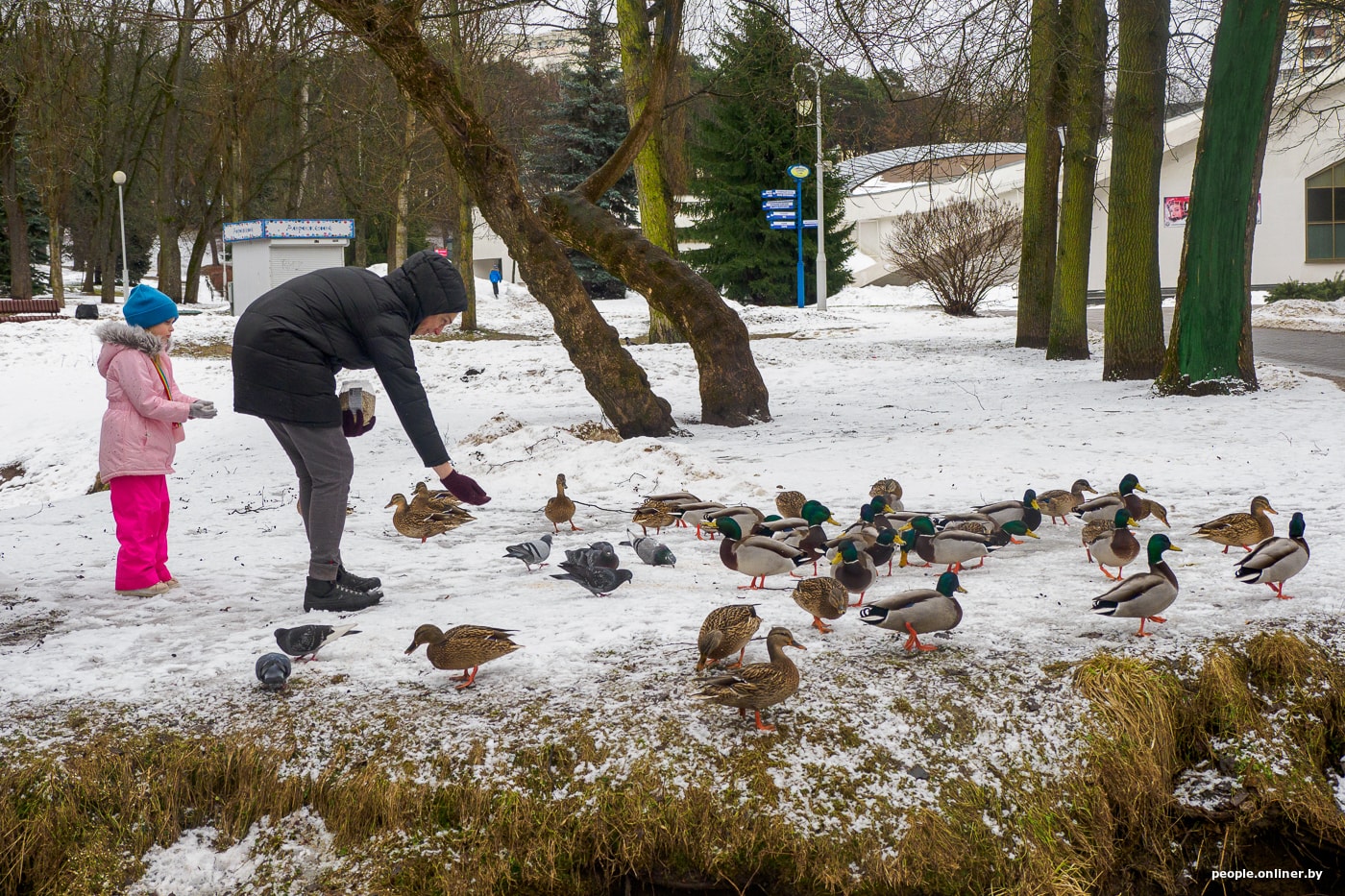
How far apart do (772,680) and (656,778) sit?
1.99 ft

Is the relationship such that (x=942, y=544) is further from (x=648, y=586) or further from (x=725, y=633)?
(x=725, y=633)

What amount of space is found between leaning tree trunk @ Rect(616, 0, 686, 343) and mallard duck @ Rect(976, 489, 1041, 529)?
27.1 ft

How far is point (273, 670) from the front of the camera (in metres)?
4.76

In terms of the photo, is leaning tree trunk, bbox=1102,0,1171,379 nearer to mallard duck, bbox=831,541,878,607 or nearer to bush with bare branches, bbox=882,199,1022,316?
mallard duck, bbox=831,541,878,607

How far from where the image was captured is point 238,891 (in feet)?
13.2

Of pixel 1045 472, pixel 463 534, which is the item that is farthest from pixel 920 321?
pixel 463 534

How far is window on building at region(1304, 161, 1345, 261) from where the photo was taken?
40062mm

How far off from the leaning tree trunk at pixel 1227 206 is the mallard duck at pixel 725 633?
9.41m

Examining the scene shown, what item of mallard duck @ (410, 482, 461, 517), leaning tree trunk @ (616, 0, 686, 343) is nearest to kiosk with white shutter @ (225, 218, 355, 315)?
leaning tree trunk @ (616, 0, 686, 343)

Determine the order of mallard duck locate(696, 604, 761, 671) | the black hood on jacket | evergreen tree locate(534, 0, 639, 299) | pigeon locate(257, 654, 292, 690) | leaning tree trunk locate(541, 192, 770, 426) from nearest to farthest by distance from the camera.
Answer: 1. pigeon locate(257, 654, 292, 690)
2. mallard duck locate(696, 604, 761, 671)
3. the black hood on jacket
4. leaning tree trunk locate(541, 192, 770, 426)
5. evergreen tree locate(534, 0, 639, 299)

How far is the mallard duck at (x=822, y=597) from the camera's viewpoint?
536 centimetres

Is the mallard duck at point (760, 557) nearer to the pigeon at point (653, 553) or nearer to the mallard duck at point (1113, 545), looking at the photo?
the pigeon at point (653, 553)

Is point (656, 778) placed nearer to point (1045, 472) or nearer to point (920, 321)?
point (1045, 472)

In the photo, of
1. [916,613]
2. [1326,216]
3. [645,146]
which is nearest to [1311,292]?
[1326,216]
